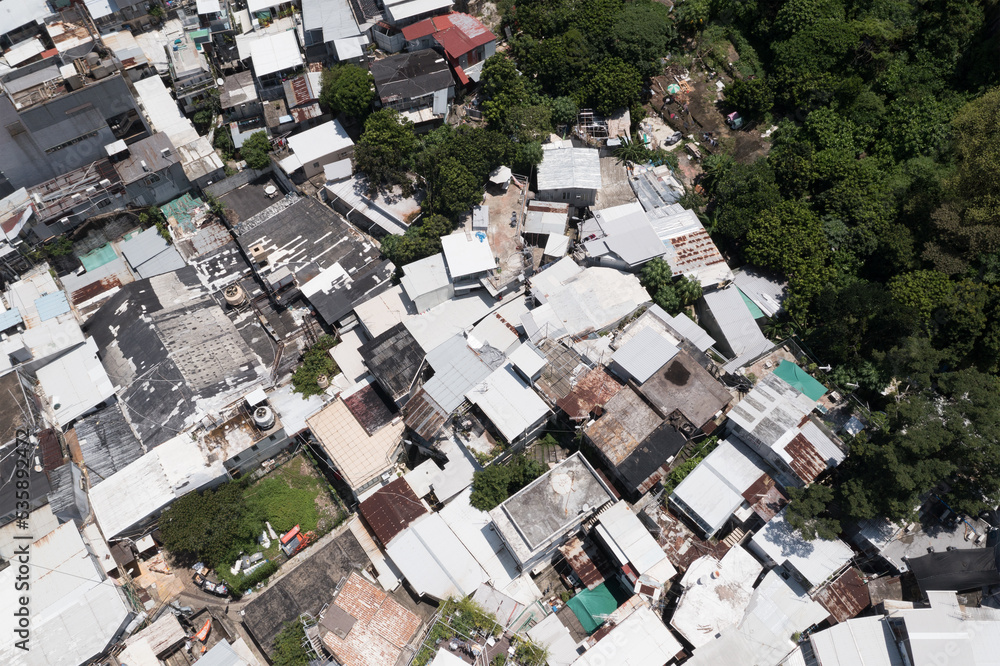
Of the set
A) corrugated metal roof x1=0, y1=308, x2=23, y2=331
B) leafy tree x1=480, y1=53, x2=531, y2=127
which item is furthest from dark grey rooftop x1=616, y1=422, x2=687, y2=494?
corrugated metal roof x1=0, y1=308, x2=23, y2=331

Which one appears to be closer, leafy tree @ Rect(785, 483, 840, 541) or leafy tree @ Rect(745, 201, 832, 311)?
leafy tree @ Rect(785, 483, 840, 541)

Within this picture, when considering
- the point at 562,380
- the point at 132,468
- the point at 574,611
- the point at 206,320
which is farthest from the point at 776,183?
the point at 132,468

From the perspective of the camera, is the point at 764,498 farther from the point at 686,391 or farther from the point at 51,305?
the point at 51,305

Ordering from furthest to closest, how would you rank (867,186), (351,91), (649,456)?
(351,91)
(867,186)
(649,456)

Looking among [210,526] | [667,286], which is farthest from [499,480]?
[210,526]

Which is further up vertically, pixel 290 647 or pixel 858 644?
pixel 290 647

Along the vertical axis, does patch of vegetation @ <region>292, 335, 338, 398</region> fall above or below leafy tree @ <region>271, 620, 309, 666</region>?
above

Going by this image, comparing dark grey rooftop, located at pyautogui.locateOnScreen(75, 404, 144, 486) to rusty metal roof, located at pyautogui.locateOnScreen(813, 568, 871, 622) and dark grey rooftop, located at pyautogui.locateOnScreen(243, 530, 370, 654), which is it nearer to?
dark grey rooftop, located at pyautogui.locateOnScreen(243, 530, 370, 654)

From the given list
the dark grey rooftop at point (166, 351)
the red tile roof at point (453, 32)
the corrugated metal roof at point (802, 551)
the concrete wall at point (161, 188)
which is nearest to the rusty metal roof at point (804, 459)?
the corrugated metal roof at point (802, 551)
